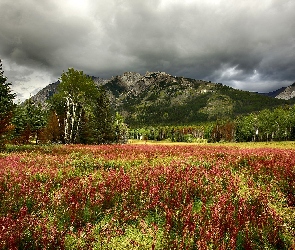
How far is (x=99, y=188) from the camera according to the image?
23.1 feet

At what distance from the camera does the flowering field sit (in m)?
4.47

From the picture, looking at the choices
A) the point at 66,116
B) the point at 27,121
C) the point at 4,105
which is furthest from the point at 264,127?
the point at 4,105

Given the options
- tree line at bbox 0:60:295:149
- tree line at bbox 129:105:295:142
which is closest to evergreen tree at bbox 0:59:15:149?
tree line at bbox 0:60:295:149

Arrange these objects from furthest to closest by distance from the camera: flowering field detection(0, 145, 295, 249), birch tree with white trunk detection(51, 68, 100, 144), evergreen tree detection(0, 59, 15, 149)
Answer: birch tree with white trunk detection(51, 68, 100, 144), evergreen tree detection(0, 59, 15, 149), flowering field detection(0, 145, 295, 249)

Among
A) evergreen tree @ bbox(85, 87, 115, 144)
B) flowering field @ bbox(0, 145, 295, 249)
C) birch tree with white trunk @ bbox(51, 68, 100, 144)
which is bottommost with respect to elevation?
flowering field @ bbox(0, 145, 295, 249)

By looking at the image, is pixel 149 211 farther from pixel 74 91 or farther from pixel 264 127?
pixel 264 127

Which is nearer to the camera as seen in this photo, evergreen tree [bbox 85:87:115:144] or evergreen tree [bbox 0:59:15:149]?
evergreen tree [bbox 0:59:15:149]

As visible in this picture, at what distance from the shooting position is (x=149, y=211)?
19.9 feet

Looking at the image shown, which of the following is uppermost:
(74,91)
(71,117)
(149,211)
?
(74,91)

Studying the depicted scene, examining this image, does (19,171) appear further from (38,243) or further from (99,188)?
(38,243)

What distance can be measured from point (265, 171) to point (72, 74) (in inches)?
1280

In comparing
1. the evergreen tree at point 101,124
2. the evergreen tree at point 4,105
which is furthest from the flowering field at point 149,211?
the evergreen tree at point 101,124

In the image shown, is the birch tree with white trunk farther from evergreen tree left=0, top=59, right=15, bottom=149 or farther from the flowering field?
the flowering field

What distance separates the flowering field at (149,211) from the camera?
4.47m
